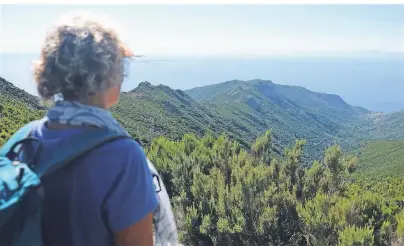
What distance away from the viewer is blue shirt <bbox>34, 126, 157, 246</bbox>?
1.41 metres

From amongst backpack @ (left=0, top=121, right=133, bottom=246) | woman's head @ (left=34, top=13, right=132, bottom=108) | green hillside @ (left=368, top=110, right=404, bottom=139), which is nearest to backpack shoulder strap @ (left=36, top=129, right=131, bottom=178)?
backpack @ (left=0, top=121, right=133, bottom=246)

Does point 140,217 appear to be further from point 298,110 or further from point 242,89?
point 298,110

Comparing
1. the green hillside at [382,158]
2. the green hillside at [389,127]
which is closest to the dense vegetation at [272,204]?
the green hillside at [382,158]

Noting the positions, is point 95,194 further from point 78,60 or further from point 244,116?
point 244,116

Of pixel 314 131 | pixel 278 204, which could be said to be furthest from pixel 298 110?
pixel 278 204

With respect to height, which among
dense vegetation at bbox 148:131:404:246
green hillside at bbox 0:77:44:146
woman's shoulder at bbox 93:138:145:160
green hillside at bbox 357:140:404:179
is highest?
woman's shoulder at bbox 93:138:145:160

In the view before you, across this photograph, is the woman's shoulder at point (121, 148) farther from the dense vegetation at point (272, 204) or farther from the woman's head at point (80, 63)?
the dense vegetation at point (272, 204)

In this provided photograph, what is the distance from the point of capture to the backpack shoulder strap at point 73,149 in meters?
1.39

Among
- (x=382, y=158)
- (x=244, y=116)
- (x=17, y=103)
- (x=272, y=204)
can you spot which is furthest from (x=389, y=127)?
(x=272, y=204)

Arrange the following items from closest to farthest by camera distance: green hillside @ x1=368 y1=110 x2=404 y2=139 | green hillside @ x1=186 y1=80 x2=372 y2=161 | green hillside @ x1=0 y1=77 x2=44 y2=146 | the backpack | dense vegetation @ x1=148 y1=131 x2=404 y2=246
Result: the backpack < dense vegetation @ x1=148 y1=131 x2=404 y2=246 < green hillside @ x1=0 y1=77 x2=44 y2=146 < green hillside @ x1=186 y1=80 x2=372 y2=161 < green hillside @ x1=368 y1=110 x2=404 y2=139

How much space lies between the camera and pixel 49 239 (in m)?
1.50

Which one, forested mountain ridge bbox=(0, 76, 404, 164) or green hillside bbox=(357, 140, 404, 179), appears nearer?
forested mountain ridge bbox=(0, 76, 404, 164)

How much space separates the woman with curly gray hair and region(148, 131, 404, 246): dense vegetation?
389 centimetres

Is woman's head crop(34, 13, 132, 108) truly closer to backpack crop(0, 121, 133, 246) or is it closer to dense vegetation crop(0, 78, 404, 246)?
backpack crop(0, 121, 133, 246)
